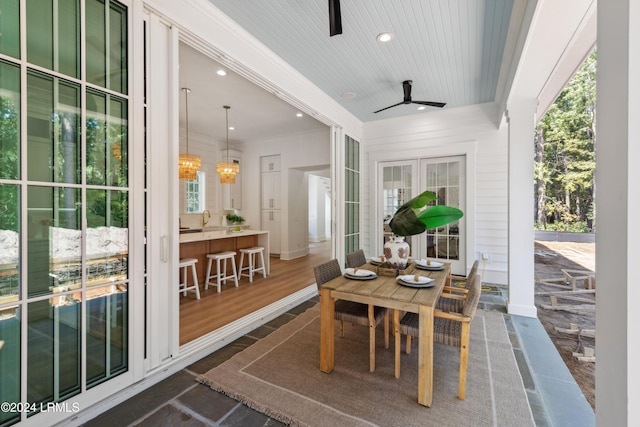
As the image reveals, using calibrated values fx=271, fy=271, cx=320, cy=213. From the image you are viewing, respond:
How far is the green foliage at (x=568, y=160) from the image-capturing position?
10492mm

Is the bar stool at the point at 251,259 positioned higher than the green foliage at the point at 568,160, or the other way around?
the green foliage at the point at 568,160

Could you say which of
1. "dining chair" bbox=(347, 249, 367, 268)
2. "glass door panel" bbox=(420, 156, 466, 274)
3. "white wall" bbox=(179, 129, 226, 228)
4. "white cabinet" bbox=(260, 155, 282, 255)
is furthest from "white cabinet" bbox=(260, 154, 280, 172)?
"dining chair" bbox=(347, 249, 367, 268)

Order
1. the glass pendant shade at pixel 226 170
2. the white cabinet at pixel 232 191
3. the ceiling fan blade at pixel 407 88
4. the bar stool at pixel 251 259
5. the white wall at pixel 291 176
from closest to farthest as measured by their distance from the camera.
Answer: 1. the ceiling fan blade at pixel 407 88
2. the bar stool at pixel 251 259
3. the glass pendant shade at pixel 226 170
4. the white wall at pixel 291 176
5. the white cabinet at pixel 232 191

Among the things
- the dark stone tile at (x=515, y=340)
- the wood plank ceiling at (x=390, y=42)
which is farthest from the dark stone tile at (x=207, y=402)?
the wood plank ceiling at (x=390, y=42)

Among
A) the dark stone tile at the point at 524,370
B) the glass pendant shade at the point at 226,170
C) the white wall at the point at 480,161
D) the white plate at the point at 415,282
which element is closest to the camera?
the dark stone tile at the point at 524,370

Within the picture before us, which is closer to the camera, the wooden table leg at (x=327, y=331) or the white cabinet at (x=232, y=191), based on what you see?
the wooden table leg at (x=327, y=331)

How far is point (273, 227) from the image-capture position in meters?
7.27

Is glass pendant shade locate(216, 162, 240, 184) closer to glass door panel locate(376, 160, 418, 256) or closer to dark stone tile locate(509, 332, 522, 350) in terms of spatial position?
glass door panel locate(376, 160, 418, 256)

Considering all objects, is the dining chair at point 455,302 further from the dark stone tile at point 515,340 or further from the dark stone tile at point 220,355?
the dark stone tile at point 220,355

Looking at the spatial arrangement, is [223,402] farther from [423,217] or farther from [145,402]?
[423,217]

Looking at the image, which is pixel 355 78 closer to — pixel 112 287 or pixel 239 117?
pixel 239 117

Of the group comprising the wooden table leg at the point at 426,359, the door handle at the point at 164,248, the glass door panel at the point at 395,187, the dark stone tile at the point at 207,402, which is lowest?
the dark stone tile at the point at 207,402

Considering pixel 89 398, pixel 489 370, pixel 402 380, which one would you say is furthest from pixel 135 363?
pixel 489 370

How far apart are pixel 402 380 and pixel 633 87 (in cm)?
205
